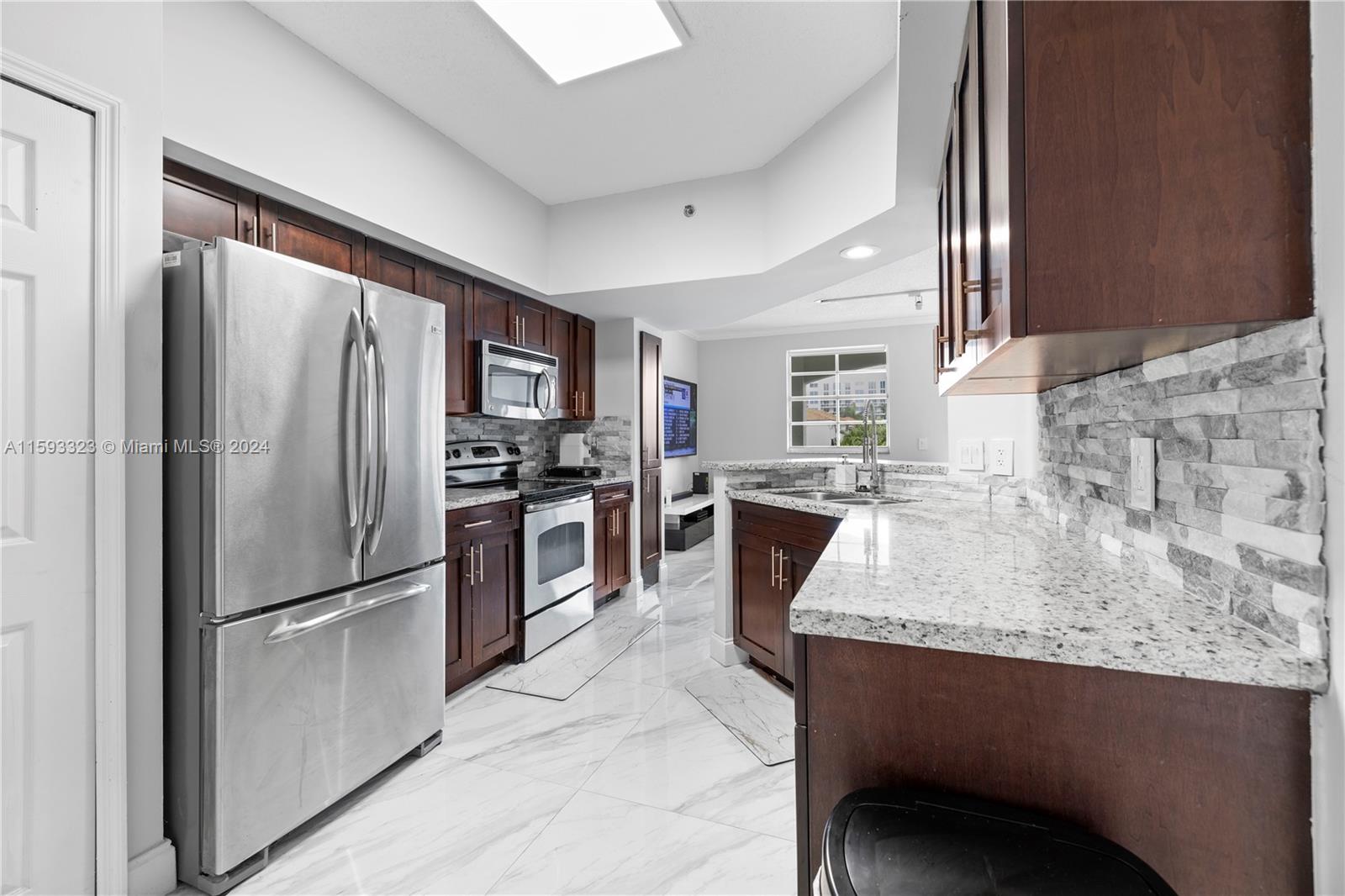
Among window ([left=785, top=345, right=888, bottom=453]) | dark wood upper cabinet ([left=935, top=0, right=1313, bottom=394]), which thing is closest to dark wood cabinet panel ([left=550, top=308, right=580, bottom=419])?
dark wood upper cabinet ([left=935, top=0, right=1313, bottom=394])

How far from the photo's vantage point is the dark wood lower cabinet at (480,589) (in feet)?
8.71

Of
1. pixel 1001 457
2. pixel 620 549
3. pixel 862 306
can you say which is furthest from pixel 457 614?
pixel 862 306

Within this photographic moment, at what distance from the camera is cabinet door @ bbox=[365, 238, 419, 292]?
268 cm

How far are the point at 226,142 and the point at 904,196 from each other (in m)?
2.34

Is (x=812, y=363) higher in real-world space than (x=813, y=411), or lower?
higher

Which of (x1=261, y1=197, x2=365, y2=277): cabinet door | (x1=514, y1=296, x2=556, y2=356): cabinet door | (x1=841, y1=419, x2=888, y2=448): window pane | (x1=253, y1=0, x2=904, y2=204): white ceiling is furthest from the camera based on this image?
(x1=841, y1=419, x2=888, y2=448): window pane

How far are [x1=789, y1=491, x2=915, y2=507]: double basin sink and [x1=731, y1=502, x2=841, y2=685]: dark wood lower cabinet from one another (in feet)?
0.75

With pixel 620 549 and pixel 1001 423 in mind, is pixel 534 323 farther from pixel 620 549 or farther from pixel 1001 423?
pixel 1001 423

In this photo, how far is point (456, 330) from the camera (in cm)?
319

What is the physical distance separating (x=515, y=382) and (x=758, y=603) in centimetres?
190

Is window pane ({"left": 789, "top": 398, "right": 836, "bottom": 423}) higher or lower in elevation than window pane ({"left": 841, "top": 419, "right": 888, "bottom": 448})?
higher

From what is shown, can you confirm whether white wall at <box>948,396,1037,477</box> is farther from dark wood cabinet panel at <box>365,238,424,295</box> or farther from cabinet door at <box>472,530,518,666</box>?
dark wood cabinet panel at <box>365,238,424,295</box>

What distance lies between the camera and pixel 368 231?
8.64ft

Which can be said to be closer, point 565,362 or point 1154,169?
point 1154,169
